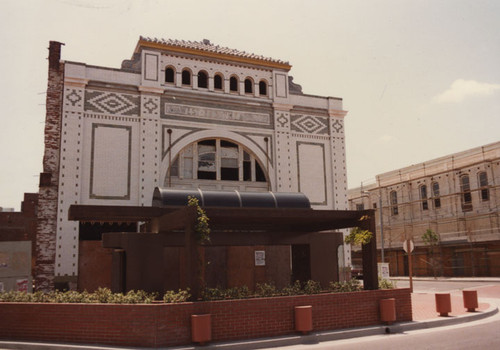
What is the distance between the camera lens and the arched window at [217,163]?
25969 mm

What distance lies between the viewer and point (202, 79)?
27406 mm

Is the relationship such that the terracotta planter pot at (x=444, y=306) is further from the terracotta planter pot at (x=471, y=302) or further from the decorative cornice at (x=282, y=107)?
the decorative cornice at (x=282, y=107)

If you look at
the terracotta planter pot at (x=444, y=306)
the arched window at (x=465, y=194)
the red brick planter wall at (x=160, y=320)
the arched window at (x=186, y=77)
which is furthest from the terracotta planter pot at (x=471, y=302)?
the arched window at (x=465, y=194)

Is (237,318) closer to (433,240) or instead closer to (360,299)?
(360,299)

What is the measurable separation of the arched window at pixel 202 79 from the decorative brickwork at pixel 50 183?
7.34m

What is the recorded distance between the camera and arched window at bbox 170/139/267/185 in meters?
26.0

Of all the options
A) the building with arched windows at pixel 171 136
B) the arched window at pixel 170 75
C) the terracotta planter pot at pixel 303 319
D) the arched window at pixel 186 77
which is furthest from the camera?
the arched window at pixel 186 77

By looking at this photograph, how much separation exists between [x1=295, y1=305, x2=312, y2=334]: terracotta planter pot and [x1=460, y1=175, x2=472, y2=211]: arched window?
3762 centimetres

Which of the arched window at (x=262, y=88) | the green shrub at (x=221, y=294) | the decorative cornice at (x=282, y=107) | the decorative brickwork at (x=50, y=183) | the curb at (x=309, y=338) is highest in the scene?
the arched window at (x=262, y=88)

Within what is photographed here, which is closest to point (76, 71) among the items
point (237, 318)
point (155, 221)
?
point (155, 221)

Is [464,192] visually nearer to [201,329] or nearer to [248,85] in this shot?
[248,85]

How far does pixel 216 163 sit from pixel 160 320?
48.5 ft

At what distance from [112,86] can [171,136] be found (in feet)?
13.1

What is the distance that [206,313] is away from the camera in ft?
43.4
